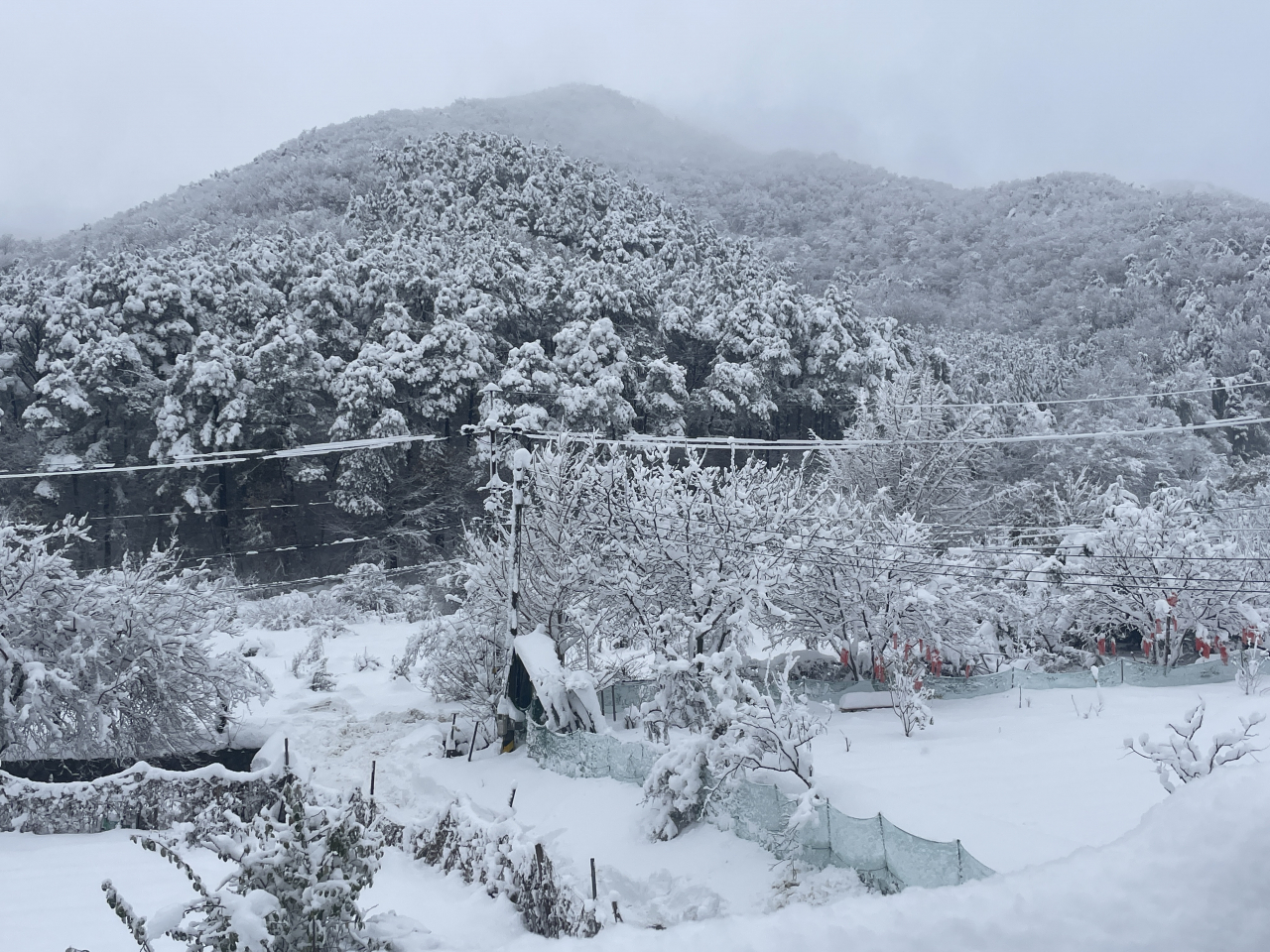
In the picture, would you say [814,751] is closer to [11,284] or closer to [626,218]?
[11,284]

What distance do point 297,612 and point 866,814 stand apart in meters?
25.0

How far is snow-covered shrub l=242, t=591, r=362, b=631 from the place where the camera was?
3020cm

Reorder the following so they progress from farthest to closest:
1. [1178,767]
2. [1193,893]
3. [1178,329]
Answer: [1178,329]
[1178,767]
[1193,893]

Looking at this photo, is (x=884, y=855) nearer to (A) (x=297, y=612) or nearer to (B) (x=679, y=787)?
(B) (x=679, y=787)

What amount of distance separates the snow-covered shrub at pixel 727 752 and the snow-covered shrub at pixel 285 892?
23.6 ft

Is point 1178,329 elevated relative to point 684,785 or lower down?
elevated

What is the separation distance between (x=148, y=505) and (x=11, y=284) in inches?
598

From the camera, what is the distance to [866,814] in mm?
11594

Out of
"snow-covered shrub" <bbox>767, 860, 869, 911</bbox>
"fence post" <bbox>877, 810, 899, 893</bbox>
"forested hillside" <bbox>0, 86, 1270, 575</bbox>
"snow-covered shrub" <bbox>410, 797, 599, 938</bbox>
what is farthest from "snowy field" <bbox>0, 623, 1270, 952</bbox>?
"forested hillside" <bbox>0, 86, 1270, 575</bbox>

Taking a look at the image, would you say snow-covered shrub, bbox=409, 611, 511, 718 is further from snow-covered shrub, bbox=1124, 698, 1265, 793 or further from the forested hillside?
snow-covered shrub, bbox=1124, 698, 1265, 793

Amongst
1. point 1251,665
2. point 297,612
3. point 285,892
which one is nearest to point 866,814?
point 285,892

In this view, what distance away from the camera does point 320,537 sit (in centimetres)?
3884

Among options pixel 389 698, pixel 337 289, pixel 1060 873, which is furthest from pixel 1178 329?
pixel 1060 873

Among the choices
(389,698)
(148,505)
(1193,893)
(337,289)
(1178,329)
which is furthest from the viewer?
(1178,329)
